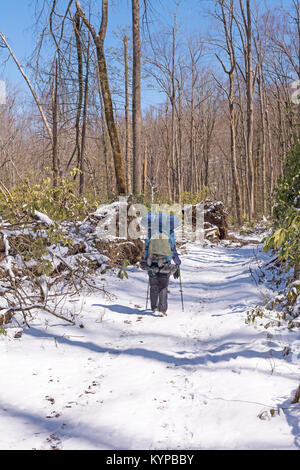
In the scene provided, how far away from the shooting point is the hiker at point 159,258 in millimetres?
6402

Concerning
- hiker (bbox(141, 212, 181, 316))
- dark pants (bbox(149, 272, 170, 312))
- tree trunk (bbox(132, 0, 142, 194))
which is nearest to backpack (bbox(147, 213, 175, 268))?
hiker (bbox(141, 212, 181, 316))

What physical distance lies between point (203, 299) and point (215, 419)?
4.31 meters

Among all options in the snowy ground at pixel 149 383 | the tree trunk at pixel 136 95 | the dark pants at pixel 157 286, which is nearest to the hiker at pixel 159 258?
the dark pants at pixel 157 286

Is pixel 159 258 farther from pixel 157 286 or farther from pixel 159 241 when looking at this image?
pixel 157 286

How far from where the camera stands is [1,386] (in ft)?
11.8

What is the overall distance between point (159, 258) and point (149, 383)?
294 centimetres

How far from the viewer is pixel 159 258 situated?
6.45m

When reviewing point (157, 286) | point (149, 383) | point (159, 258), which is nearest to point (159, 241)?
point (159, 258)

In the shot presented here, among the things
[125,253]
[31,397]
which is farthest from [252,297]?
[31,397]

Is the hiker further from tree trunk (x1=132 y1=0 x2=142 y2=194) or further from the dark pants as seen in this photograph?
tree trunk (x1=132 y1=0 x2=142 y2=194)

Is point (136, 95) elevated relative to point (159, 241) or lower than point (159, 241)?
elevated

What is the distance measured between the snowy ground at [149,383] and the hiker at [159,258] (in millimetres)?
338

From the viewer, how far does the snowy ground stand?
2828mm

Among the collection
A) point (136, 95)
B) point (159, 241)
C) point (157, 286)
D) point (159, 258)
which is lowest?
point (157, 286)
